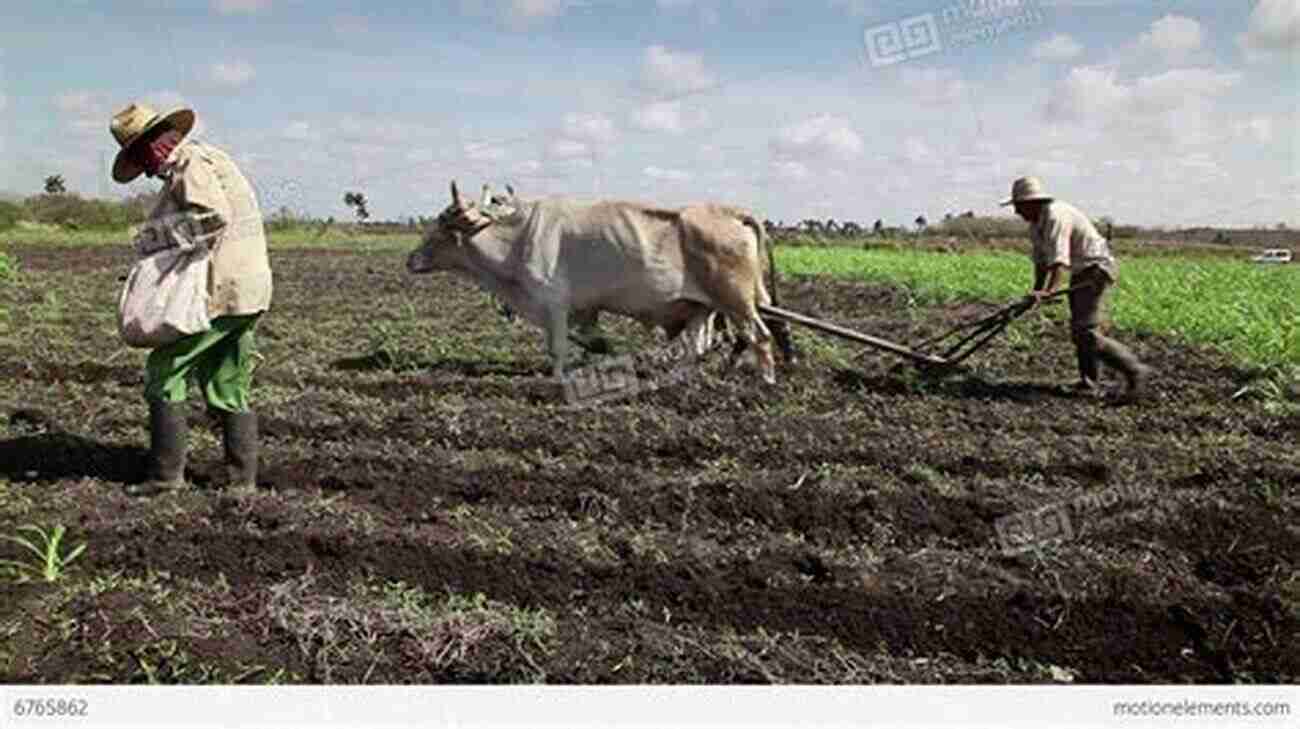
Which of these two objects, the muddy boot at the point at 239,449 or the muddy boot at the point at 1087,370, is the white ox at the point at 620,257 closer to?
the muddy boot at the point at 1087,370

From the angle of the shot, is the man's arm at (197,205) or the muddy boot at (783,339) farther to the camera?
the muddy boot at (783,339)

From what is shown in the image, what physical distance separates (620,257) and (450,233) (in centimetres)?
Result: 105

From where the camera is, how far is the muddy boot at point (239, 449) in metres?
4.70

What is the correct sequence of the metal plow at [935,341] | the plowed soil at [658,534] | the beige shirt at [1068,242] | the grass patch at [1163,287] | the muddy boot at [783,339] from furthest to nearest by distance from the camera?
the grass patch at [1163,287], the muddy boot at [783,339], the beige shirt at [1068,242], the metal plow at [935,341], the plowed soil at [658,534]

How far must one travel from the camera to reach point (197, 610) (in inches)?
141

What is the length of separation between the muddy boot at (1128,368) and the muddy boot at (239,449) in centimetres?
479

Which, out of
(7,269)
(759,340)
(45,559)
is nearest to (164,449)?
(45,559)

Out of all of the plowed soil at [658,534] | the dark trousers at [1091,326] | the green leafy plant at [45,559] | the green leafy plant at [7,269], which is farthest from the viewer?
the green leafy plant at [7,269]

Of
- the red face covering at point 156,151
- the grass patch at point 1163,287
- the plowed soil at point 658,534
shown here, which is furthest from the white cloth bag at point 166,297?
the grass patch at point 1163,287

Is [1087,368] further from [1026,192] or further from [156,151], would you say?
[156,151]

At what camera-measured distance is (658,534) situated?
4.44 meters

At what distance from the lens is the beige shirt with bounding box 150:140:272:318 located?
437 centimetres

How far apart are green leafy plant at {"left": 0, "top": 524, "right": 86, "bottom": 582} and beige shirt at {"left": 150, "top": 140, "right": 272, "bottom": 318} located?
933 millimetres

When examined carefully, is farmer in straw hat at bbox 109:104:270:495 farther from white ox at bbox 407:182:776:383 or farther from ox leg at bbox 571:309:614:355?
ox leg at bbox 571:309:614:355
